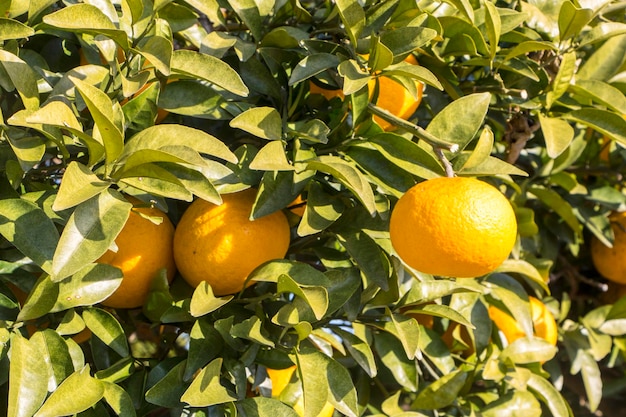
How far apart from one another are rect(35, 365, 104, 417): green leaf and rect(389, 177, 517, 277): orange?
41 centimetres

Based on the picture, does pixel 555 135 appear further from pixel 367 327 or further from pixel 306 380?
pixel 306 380

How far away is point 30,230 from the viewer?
905 millimetres

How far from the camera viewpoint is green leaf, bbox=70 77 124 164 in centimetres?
83

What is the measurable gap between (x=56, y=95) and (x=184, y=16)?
0.75ft

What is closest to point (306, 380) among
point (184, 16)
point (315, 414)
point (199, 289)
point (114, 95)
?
point (315, 414)

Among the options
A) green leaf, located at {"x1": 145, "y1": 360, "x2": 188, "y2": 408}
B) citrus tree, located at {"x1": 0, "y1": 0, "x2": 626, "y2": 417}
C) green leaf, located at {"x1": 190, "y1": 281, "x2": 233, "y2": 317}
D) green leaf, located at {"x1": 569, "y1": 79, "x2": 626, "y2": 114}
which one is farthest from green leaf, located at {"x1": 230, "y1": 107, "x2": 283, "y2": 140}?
green leaf, located at {"x1": 569, "y1": 79, "x2": 626, "y2": 114}

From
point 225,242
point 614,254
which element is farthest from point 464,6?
point 614,254

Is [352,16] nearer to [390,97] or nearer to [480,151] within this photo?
[390,97]

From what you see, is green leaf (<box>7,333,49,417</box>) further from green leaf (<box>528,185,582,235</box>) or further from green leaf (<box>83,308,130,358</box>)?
green leaf (<box>528,185,582,235</box>)

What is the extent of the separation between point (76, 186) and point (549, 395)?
889 millimetres

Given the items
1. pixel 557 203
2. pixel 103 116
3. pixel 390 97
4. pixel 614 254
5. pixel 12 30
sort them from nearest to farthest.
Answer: pixel 103 116, pixel 12 30, pixel 390 97, pixel 557 203, pixel 614 254

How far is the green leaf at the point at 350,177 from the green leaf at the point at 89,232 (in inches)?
9.7

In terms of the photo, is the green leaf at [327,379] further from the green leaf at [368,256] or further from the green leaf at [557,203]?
the green leaf at [557,203]

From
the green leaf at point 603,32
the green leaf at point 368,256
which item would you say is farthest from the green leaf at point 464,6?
the green leaf at point 368,256
